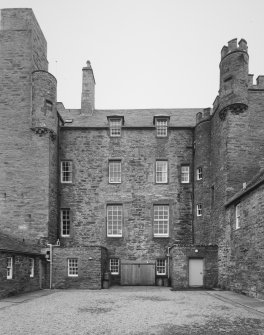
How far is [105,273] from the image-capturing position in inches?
976

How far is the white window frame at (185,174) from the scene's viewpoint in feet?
92.9

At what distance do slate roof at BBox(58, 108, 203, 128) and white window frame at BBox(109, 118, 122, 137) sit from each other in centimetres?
52

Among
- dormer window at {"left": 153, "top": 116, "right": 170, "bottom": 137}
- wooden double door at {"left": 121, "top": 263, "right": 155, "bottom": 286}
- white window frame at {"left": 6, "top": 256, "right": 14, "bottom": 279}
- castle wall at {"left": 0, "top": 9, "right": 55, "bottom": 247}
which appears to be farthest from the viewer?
dormer window at {"left": 153, "top": 116, "right": 170, "bottom": 137}

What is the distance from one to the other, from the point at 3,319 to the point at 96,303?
4.98 meters

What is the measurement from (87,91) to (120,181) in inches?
371

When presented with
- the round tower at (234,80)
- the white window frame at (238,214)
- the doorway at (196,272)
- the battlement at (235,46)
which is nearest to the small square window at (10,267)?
the doorway at (196,272)

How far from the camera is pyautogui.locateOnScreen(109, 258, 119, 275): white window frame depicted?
1065 inches

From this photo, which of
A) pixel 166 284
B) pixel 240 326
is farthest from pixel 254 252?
pixel 166 284

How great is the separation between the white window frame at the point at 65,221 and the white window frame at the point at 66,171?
239cm

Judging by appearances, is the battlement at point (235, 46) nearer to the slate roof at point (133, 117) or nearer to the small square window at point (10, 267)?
the slate roof at point (133, 117)

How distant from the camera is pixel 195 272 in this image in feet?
78.6

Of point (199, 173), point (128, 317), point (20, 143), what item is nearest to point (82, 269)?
point (20, 143)

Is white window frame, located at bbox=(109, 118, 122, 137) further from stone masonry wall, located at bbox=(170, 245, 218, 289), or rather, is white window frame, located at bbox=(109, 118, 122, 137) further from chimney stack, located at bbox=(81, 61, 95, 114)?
stone masonry wall, located at bbox=(170, 245, 218, 289)

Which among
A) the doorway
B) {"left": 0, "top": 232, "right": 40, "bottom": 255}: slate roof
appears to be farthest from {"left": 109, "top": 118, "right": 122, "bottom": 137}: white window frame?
the doorway
